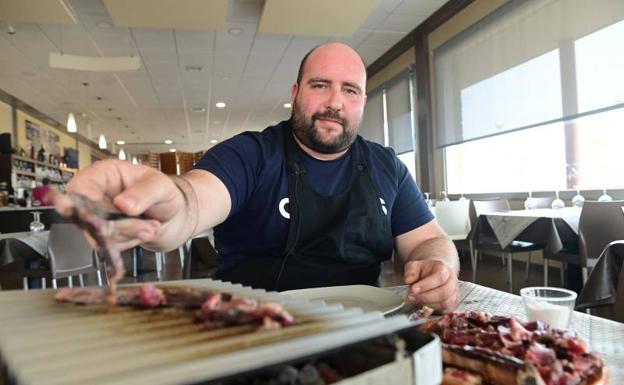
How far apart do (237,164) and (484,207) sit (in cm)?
365

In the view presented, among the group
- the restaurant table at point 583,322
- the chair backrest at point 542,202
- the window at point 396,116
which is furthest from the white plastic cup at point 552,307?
the window at point 396,116

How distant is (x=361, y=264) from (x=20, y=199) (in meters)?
8.47

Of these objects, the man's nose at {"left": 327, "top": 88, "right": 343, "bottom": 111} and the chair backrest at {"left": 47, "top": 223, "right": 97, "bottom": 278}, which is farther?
the chair backrest at {"left": 47, "top": 223, "right": 97, "bottom": 278}

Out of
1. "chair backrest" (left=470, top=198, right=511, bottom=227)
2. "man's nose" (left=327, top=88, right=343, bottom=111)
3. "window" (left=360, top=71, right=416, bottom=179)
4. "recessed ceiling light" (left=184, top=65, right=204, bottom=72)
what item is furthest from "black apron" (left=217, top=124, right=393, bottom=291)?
"recessed ceiling light" (left=184, top=65, right=204, bottom=72)

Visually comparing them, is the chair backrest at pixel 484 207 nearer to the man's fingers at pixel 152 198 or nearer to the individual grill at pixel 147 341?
the man's fingers at pixel 152 198

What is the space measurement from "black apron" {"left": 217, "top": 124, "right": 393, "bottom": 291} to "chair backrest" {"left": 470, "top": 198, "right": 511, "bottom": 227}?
334cm

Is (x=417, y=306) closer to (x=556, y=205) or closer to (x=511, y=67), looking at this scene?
(x=556, y=205)

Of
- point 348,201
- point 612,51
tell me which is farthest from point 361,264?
point 612,51

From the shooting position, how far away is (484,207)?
4281 mm

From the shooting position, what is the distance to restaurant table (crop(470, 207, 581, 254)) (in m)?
3.27

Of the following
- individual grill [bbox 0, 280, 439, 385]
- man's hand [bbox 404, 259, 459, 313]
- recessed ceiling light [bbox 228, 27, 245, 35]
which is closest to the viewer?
individual grill [bbox 0, 280, 439, 385]

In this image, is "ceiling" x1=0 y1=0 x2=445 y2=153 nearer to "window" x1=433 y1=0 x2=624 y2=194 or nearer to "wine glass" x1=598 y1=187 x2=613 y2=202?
"window" x1=433 y1=0 x2=624 y2=194

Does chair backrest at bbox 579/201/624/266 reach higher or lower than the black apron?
lower

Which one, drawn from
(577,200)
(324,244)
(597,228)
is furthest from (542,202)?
(324,244)
